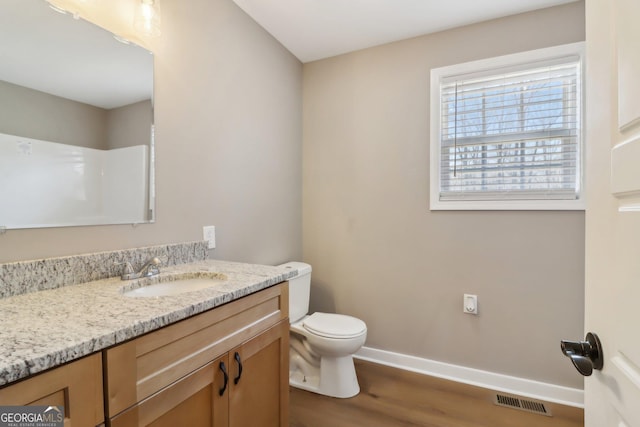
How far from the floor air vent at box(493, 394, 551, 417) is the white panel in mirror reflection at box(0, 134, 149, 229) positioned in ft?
7.45

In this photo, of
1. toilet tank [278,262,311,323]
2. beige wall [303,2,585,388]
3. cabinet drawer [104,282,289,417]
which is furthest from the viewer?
toilet tank [278,262,311,323]

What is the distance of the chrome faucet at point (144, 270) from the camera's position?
121 cm

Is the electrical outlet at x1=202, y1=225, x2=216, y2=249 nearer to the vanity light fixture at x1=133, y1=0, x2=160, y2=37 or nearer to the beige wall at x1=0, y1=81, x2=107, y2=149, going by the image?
the beige wall at x1=0, y1=81, x2=107, y2=149

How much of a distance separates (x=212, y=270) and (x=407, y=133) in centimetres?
165

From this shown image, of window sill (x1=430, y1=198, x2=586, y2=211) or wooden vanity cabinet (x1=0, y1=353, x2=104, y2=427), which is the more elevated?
window sill (x1=430, y1=198, x2=586, y2=211)

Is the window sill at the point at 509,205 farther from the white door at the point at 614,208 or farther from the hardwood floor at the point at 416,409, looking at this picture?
the white door at the point at 614,208

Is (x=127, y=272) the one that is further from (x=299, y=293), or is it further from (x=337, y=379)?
(x=337, y=379)

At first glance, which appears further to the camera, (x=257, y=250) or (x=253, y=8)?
(x=257, y=250)

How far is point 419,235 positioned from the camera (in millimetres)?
2213

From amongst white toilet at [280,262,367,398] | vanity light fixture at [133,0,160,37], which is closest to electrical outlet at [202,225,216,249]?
white toilet at [280,262,367,398]

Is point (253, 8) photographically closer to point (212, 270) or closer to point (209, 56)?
point (209, 56)

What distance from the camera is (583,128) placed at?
5.89 feet

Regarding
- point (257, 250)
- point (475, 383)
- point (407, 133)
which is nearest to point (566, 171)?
point (407, 133)

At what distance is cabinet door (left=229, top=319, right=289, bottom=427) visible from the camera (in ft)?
3.44
